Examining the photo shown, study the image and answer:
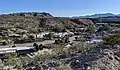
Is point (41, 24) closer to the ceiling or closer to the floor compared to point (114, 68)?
closer to the floor

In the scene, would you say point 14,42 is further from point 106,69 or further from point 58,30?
point 106,69

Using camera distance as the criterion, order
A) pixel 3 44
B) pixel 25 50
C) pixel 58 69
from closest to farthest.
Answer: pixel 58 69 → pixel 25 50 → pixel 3 44

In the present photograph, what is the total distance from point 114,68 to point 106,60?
25.1 inches

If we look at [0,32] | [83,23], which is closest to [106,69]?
[0,32]

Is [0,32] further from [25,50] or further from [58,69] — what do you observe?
[58,69]

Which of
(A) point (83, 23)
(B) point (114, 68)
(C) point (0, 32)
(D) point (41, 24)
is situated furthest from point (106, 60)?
(A) point (83, 23)

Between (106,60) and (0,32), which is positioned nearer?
(106,60)

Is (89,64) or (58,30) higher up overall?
(89,64)

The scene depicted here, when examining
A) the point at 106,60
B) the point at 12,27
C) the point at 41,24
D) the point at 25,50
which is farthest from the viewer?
Result: the point at 41,24

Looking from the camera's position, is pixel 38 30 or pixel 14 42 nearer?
pixel 14 42

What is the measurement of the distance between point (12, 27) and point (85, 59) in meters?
84.5

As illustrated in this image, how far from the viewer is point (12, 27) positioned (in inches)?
3765

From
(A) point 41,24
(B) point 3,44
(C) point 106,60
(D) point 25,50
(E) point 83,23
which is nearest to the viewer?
(C) point 106,60

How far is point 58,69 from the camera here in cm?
1152
